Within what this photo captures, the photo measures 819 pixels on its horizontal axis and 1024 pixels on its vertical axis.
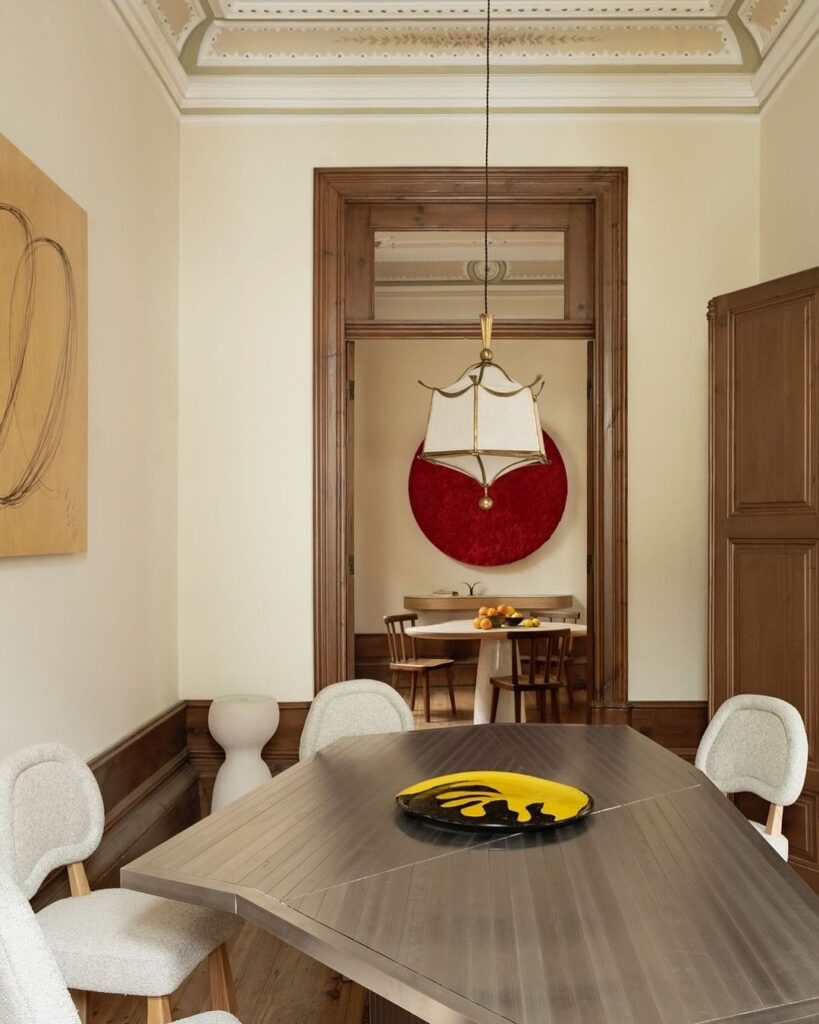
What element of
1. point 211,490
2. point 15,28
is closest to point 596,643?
point 211,490

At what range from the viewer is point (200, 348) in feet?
16.8

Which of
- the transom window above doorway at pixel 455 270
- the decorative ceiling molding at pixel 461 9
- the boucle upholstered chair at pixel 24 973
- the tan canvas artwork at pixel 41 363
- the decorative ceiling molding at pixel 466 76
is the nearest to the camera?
the boucle upholstered chair at pixel 24 973

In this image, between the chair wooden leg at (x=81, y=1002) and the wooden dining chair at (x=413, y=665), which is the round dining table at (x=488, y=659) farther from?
the chair wooden leg at (x=81, y=1002)

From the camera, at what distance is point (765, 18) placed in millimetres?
4562

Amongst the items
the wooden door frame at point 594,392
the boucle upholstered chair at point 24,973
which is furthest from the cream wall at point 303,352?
the boucle upholstered chair at point 24,973

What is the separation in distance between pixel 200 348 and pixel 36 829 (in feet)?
9.96

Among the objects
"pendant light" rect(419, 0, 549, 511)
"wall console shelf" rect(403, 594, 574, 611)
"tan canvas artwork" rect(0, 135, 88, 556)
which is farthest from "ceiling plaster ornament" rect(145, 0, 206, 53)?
Answer: "wall console shelf" rect(403, 594, 574, 611)

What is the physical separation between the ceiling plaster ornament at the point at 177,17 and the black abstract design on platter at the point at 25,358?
5.66 feet

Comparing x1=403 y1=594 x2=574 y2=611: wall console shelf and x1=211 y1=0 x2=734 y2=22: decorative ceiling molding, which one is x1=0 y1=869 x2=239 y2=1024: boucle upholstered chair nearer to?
x1=211 y1=0 x2=734 y2=22: decorative ceiling molding

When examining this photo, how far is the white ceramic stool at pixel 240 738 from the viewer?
4734 millimetres

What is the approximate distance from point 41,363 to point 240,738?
231 centimetres

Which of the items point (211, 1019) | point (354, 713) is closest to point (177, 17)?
point (354, 713)

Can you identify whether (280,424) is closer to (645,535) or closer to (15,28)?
(645,535)

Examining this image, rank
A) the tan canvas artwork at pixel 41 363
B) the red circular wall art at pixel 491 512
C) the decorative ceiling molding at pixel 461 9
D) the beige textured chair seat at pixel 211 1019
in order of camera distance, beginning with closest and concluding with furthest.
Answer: the beige textured chair seat at pixel 211 1019 → the tan canvas artwork at pixel 41 363 → the decorative ceiling molding at pixel 461 9 → the red circular wall art at pixel 491 512
